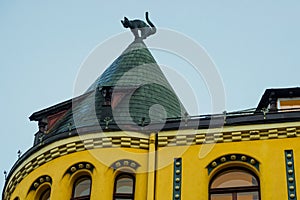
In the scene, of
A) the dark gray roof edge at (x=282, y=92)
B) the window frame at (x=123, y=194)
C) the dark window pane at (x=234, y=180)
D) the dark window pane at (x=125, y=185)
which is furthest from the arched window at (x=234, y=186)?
the dark gray roof edge at (x=282, y=92)

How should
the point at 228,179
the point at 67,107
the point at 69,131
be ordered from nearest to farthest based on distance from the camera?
the point at 228,179 < the point at 69,131 < the point at 67,107

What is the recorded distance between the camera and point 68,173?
91.0 ft

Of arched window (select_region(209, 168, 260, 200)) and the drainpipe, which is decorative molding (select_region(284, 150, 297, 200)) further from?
the drainpipe

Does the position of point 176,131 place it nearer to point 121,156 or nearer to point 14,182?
point 121,156

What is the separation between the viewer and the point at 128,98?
2997 centimetres

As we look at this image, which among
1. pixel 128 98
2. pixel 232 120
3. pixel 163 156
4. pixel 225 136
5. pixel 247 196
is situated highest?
pixel 128 98

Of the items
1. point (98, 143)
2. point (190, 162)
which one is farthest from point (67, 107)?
point (190, 162)

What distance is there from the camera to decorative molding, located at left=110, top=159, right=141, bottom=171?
27203 millimetres

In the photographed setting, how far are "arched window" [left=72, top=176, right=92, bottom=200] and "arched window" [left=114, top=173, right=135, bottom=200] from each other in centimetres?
88

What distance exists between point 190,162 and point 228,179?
1.28 m

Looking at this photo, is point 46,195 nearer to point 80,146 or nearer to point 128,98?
point 80,146

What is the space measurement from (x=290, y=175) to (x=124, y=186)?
499cm

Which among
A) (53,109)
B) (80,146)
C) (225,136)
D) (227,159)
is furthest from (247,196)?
(53,109)

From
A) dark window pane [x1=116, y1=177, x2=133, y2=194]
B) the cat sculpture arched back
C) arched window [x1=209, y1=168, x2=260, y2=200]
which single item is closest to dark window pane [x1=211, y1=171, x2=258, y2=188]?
arched window [x1=209, y1=168, x2=260, y2=200]
